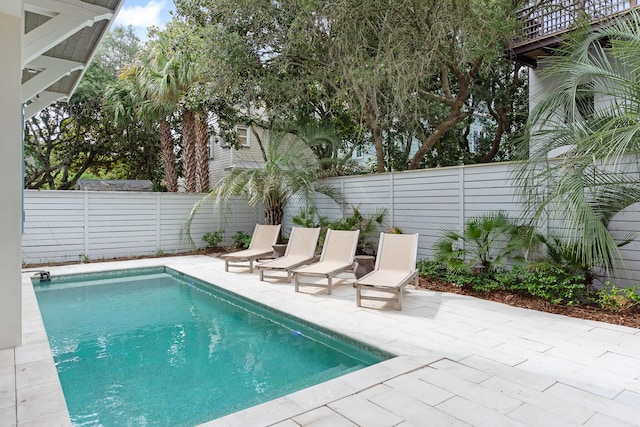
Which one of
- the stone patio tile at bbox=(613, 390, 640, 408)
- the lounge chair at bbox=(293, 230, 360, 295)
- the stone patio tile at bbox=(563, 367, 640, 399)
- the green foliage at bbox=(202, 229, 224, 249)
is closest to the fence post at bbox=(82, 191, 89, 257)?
the green foliage at bbox=(202, 229, 224, 249)

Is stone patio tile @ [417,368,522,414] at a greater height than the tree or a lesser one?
lesser

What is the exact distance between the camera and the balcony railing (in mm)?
8398

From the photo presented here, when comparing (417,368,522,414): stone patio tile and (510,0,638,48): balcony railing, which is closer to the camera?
(417,368,522,414): stone patio tile

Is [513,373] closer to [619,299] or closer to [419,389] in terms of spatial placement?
[419,389]

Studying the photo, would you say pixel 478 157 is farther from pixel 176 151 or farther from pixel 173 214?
pixel 176 151

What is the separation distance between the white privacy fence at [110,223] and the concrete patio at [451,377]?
5308mm

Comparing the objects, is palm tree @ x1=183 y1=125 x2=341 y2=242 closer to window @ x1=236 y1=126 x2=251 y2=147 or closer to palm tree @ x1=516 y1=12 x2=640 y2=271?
palm tree @ x1=516 y1=12 x2=640 y2=271

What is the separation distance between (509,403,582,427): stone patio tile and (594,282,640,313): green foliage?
337 centimetres

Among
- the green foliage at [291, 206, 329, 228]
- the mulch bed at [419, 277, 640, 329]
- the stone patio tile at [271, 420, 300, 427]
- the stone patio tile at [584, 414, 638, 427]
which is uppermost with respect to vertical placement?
the green foliage at [291, 206, 329, 228]

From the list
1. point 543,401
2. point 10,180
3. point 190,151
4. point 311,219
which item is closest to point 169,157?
point 190,151

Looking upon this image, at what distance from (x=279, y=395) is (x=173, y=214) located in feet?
32.2

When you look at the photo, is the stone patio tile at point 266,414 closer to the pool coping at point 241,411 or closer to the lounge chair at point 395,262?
the pool coping at point 241,411

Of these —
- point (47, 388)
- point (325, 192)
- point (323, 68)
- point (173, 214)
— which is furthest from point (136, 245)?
point (47, 388)

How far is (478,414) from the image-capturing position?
2.91 m
